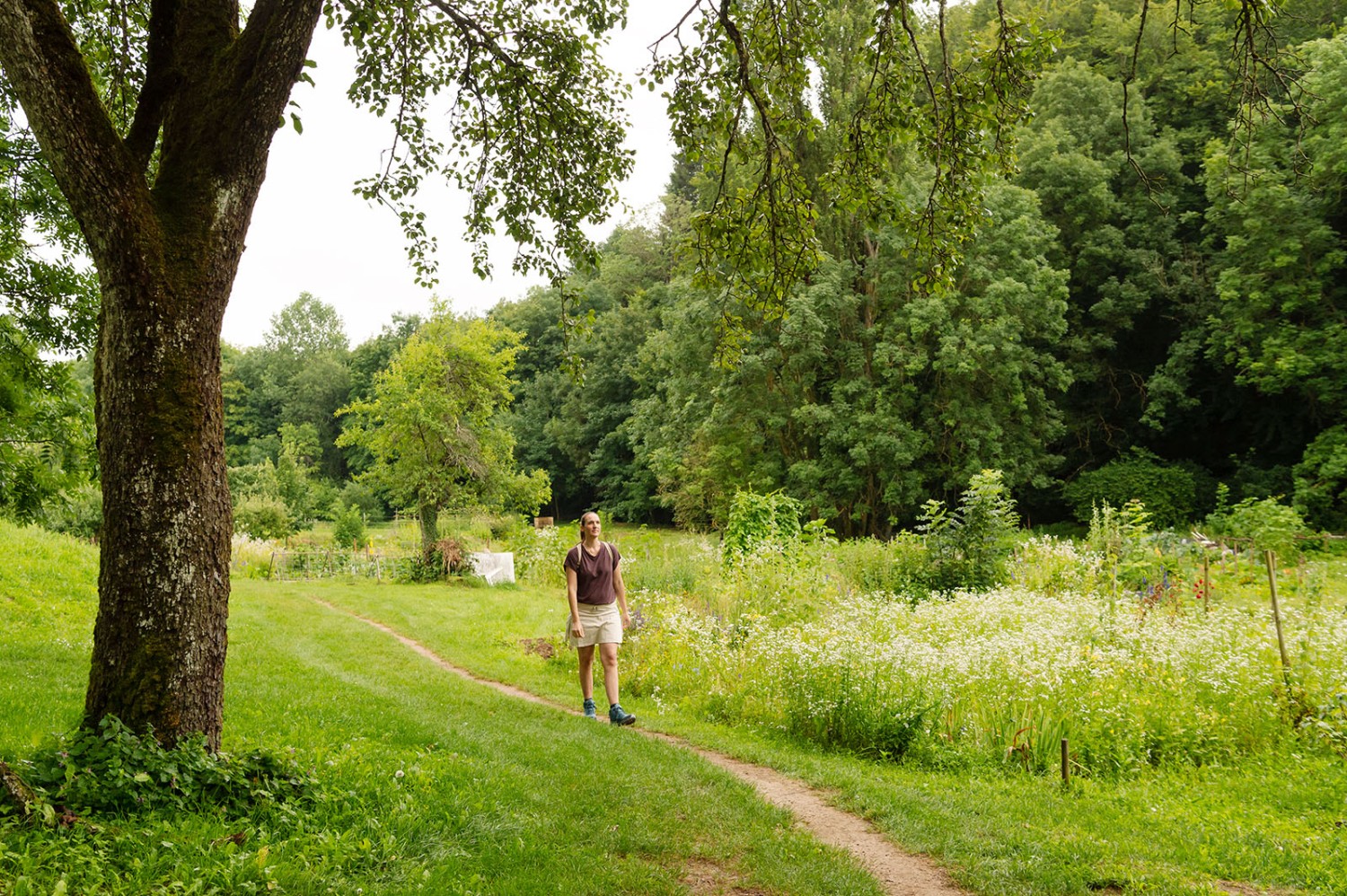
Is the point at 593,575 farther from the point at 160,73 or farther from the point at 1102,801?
the point at 160,73

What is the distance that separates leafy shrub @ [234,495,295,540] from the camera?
2889cm

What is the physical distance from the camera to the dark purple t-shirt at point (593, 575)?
7.44 metres

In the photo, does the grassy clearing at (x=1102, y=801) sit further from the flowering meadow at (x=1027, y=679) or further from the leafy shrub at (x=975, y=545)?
the leafy shrub at (x=975, y=545)

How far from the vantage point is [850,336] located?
87.5ft

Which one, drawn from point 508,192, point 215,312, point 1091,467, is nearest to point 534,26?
point 508,192

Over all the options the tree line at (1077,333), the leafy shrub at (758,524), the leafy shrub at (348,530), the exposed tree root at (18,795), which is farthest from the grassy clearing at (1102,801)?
the leafy shrub at (348,530)

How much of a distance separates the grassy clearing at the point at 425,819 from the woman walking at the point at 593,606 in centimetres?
52

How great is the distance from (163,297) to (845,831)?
4.80 m

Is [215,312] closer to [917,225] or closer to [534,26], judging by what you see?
[534,26]

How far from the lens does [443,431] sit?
77.4 feet

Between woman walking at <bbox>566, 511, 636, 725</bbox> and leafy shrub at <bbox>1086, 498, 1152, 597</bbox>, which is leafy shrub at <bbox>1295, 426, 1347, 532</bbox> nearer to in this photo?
leafy shrub at <bbox>1086, 498, 1152, 597</bbox>

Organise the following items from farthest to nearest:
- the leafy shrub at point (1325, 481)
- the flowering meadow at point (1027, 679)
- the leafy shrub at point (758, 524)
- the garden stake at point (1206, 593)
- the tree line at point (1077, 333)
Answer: the tree line at point (1077, 333) < the leafy shrub at point (1325, 481) < the leafy shrub at point (758, 524) < the garden stake at point (1206, 593) < the flowering meadow at point (1027, 679)

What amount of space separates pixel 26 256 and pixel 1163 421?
32248mm

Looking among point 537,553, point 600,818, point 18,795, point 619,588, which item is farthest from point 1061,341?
point 18,795
